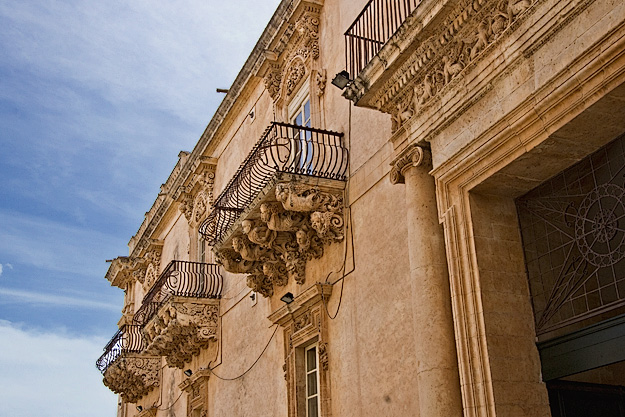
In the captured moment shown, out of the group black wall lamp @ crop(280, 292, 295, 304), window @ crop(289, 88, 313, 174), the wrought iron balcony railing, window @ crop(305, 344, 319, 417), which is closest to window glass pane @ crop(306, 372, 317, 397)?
window @ crop(305, 344, 319, 417)

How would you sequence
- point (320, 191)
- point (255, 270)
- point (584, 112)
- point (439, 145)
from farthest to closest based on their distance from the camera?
point (255, 270) < point (320, 191) < point (439, 145) < point (584, 112)

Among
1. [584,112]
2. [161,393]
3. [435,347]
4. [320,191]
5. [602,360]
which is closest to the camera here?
[584,112]

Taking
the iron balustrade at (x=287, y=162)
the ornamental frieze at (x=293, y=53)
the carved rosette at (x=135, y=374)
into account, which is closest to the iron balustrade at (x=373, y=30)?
the iron balustrade at (x=287, y=162)

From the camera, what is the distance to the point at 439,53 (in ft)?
21.8

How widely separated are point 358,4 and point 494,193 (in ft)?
12.9

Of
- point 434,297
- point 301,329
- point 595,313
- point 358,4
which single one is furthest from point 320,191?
point 595,313

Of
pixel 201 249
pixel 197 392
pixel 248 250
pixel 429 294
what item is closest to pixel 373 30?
pixel 429 294

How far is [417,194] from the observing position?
6.84 m

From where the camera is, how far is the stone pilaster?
20.0 feet

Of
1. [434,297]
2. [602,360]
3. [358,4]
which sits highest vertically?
[358,4]

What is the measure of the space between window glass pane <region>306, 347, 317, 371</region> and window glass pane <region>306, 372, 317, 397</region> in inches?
3.4

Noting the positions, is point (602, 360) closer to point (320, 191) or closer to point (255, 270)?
point (320, 191)

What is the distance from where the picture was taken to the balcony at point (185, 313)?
13.4 m

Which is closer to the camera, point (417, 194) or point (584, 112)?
point (584, 112)
